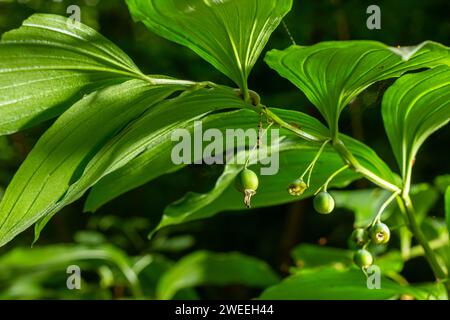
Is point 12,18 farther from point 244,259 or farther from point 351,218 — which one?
point 351,218

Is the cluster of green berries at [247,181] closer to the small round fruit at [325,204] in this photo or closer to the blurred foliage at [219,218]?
the small round fruit at [325,204]

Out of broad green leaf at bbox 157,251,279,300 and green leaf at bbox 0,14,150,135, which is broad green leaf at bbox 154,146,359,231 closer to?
green leaf at bbox 0,14,150,135

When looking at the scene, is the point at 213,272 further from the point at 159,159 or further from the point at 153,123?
the point at 153,123

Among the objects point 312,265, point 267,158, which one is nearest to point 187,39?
point 267,158

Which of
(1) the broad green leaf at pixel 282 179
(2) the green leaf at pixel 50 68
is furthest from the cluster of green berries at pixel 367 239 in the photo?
(2) the green leaf at pixel 50 68

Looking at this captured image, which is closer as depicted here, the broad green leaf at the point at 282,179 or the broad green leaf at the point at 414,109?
the broad green leaf at the point at 414,109

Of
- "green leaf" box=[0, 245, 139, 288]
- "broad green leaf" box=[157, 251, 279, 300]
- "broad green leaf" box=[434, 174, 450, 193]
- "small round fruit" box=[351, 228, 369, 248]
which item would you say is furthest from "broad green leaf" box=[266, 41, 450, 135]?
"green leaf" box=[0, 245, 139, 288]
